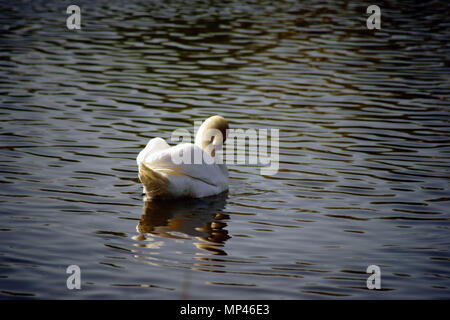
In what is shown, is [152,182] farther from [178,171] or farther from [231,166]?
[231,166]

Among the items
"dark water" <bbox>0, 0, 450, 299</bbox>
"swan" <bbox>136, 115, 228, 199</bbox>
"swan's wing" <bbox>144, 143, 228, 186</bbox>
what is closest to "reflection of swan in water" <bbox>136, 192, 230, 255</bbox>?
"dark water" <bbox>0, 0, 450, 299</bbox>

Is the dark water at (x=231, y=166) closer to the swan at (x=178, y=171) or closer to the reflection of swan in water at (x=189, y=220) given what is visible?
the reflection of swan in water at (x=189, y=220)

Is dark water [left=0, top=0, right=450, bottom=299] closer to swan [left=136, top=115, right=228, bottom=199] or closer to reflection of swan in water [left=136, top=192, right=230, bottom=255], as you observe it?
reflection of swan in water [left=136, top=192, right=230, bottom=255]

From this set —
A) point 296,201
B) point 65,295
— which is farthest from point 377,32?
point 65,295

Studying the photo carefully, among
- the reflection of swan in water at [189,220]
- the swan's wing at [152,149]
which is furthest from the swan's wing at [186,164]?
the reflection of swan in water at [189,220]

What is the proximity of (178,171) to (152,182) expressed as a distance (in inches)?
14.9

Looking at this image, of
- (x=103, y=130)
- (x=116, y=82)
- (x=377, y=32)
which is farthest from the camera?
(x=377, y=32)

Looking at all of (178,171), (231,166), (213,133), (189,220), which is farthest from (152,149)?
(231,166)

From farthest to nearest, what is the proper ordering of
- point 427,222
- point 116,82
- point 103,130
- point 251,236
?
point 116,82 → point 103,130 → point 427,222 → point 251,236

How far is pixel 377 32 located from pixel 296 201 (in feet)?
51.8

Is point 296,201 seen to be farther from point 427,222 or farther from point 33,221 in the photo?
point 33,221

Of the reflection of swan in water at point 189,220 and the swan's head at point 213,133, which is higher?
the swan's head at point 213,133

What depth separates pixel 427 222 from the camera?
895 cm

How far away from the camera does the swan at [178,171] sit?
9.23m
